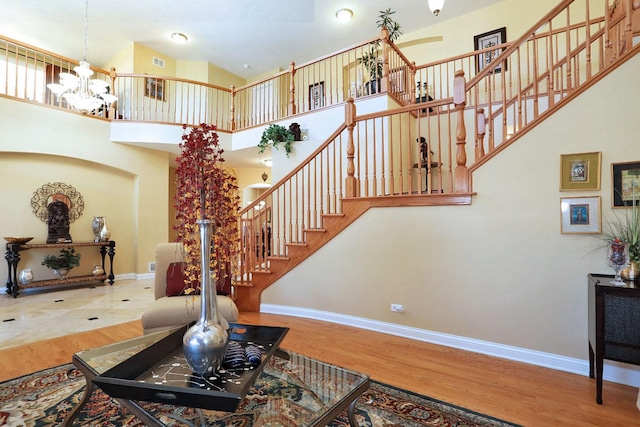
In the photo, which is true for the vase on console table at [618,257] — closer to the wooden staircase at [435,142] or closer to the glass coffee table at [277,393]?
the wooden staircase at [435,142]

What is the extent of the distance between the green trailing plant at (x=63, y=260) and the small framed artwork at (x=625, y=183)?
24.4 ft

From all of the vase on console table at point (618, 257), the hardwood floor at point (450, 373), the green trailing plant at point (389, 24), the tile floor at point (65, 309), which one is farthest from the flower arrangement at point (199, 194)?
the green trailing plant at point (389, 24)

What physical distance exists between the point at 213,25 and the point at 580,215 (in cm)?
729

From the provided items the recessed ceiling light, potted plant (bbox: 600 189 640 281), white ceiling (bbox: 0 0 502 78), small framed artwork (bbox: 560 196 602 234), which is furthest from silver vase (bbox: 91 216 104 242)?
potted plant (bbox: 600 189 640 281)

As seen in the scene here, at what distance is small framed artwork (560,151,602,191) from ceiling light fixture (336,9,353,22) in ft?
17.4

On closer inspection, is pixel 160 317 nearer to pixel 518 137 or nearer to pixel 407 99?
pixel 518 137

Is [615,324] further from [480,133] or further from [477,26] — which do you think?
[477,26]

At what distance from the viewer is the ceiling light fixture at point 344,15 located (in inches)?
239

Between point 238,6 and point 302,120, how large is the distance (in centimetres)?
275

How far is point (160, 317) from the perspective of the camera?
257 centimetres

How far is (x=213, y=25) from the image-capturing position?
6578 mm

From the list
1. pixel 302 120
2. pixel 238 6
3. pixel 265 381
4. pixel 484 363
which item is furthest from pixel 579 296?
pixel 238 6

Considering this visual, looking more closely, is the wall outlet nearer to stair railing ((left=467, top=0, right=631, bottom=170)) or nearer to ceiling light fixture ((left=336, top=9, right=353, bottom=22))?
stair railing ((left=467, top=0, right=631, bottom=170))

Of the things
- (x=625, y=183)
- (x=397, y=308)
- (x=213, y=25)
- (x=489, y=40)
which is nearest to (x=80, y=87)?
(x=213, y=25)
